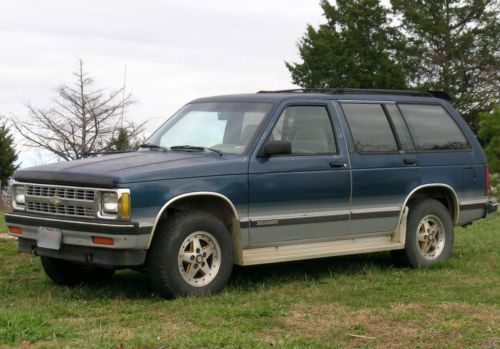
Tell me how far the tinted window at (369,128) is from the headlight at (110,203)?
275 centimetres

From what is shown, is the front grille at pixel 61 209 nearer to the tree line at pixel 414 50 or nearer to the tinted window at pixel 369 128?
the tinted window at pixel 369 128

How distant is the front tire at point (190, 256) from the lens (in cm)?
680

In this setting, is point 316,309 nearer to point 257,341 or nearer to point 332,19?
point 257,341

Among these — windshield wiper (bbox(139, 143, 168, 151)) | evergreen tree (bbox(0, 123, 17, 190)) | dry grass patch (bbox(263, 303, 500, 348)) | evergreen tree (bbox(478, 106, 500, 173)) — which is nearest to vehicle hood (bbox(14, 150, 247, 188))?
windshield wiper (bbox(139, 143, 168, 151))

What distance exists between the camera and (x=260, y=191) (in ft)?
24.2

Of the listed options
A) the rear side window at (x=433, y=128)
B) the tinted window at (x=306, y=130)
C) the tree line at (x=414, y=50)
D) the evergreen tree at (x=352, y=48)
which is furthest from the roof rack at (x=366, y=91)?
the evergreen tree at (x=352, y=48)

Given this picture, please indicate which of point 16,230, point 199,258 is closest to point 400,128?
point 199,258

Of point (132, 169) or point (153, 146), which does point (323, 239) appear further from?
point (132, 169)

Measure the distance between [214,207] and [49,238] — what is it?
4.71ft

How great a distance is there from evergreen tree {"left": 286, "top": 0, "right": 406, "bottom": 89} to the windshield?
44.1 meters

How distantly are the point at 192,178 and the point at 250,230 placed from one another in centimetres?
80

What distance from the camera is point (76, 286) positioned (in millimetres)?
7727

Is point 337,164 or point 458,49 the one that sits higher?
point 458,49

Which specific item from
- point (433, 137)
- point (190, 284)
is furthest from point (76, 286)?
point (433, 137)
